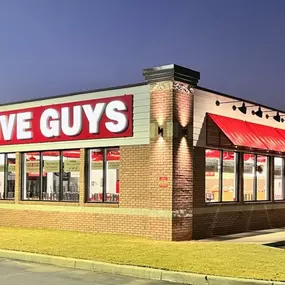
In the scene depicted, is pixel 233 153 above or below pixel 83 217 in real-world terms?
above

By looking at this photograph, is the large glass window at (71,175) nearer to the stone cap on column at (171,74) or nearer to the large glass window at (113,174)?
the large glass window at (113,174)

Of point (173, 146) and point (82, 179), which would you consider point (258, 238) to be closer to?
point (173, 146)

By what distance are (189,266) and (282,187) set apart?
12.9 meters

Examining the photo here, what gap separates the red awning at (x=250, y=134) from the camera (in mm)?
18234

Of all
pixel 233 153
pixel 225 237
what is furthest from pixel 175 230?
pixel 233 153

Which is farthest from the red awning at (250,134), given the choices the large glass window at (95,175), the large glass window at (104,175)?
the large glass window at (95,175)

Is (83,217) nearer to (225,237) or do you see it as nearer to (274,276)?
(225,237)

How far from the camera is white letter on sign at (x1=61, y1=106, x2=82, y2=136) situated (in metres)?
19.1

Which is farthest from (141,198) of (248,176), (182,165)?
(248,176)

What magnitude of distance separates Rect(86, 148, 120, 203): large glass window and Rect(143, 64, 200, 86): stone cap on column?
9.46 ft

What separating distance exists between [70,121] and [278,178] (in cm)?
948

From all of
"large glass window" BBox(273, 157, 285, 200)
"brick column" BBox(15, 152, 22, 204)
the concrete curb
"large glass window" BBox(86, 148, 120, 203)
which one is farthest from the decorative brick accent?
"large glass window" BBox(273, 157, 285, 200)

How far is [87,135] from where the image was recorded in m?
18.8

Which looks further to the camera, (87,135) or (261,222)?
(261,222)
